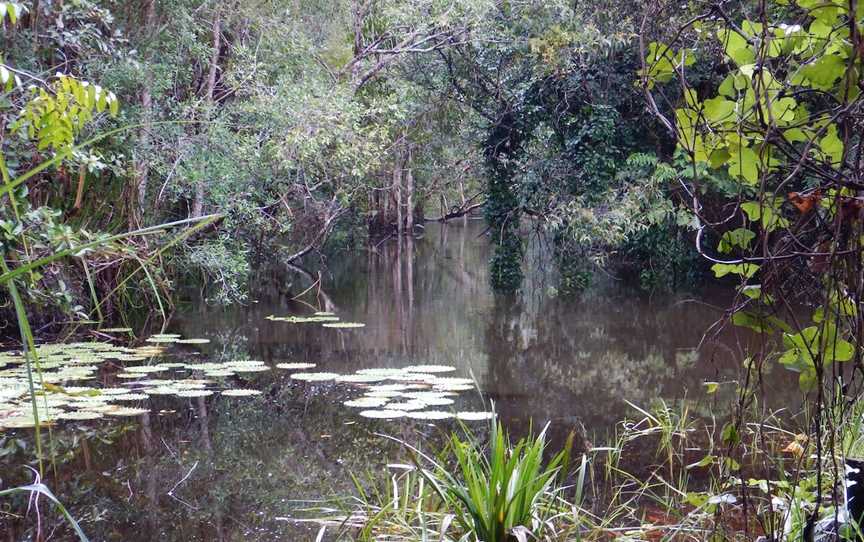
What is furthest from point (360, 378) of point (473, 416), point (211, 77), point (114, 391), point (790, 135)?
point (211, 77)

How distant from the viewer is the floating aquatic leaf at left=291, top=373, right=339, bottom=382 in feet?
21.0

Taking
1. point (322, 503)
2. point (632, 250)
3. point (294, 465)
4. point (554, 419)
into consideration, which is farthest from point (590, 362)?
point (632, 250)

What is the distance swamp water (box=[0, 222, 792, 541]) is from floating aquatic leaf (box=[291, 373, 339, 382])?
0.08 feet

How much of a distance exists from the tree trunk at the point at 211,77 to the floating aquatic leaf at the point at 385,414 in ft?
20.3

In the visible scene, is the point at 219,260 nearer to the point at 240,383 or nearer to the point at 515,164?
the point at 240,383

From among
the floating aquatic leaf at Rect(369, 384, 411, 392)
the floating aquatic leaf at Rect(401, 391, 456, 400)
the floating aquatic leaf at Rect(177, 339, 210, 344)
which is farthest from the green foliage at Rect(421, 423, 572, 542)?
the floating aquatic leaf at Rect(177, 339, 210, 344)

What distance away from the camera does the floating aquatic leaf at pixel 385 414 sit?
16.9ft

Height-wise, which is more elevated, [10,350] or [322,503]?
[10,350]

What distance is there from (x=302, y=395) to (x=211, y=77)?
7.19m

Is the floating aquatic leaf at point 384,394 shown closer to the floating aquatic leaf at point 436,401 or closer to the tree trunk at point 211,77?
the floating aquatic leaf at point 436,401

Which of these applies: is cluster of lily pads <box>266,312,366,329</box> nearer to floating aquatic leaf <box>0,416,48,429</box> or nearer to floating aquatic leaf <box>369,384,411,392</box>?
floating aquatic leaf <box>369,384,411,392</box>

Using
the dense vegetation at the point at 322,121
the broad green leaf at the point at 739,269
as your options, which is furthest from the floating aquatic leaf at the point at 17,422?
the broad green leaf at the point at 739,269

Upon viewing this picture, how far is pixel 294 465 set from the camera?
4.40 meters

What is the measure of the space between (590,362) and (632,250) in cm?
706
